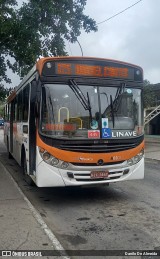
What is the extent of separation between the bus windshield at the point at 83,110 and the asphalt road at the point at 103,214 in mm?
1531

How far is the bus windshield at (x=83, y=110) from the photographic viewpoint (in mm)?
7859

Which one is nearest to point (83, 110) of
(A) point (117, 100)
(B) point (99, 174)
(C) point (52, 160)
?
(A) point (117, 100)

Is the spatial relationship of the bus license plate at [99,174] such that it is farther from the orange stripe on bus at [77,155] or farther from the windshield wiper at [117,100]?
the windshield wiper at [117,100]

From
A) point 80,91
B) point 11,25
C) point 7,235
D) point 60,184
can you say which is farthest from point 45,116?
point 11,25

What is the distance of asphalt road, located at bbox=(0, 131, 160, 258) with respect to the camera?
568cm

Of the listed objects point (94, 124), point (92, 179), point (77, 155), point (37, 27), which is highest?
point (37, 27)

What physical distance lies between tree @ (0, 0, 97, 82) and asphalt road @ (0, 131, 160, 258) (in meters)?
7.24

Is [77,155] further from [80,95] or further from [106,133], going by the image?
[80,95]

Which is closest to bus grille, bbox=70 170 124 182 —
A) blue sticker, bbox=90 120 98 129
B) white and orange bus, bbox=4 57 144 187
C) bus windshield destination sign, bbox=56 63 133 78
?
white and orange bus, bbox=4 57 144 187

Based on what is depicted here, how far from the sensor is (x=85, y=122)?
7.96 m

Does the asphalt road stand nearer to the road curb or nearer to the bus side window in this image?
the road curb

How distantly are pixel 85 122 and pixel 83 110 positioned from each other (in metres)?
0.27

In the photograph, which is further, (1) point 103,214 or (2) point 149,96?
(2) point 149,96

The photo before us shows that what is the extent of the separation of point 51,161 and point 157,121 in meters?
23.0
